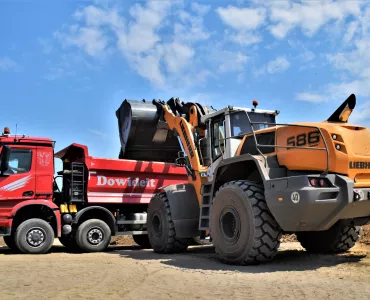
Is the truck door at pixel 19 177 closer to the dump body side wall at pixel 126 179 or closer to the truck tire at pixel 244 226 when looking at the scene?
the dump body side wall at pixel 126 179

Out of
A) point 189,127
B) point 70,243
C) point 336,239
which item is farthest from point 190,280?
point 70,243

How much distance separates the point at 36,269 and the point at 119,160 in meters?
5.26

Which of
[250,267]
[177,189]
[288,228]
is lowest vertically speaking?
[250,267]

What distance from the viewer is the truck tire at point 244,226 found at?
261 inches

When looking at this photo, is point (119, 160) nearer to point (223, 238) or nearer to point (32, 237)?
point (32, 237)

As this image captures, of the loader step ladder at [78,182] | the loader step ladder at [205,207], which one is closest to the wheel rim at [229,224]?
the loader step ladder at [205,207]

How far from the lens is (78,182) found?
37.1 feet

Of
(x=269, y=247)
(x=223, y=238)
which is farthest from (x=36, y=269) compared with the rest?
(x=269, y=247)

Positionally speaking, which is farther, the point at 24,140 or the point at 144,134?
the point at 144,134

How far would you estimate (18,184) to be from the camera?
10297 mm

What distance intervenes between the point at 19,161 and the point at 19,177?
403mm

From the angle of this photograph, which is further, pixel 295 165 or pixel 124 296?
pixel 295 165

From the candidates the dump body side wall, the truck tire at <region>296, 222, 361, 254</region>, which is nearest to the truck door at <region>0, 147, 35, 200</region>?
the dump body side wall

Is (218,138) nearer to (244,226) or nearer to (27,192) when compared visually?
(244,226)
